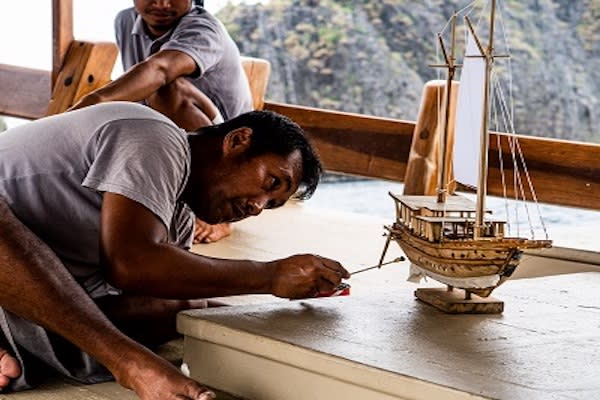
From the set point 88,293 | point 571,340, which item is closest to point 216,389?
point 88,293

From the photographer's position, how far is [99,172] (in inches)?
110

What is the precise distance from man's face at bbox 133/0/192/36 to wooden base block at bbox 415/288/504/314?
2.15 meters

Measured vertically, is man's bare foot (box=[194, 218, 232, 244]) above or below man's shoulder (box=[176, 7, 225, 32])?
below

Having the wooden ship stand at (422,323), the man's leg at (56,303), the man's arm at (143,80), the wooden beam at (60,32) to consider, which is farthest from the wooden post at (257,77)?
the man's leg at (56,303)

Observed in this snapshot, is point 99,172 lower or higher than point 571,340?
higher

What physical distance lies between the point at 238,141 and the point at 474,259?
643 mm

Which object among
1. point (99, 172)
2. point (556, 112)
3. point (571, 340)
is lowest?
point (556, 112)

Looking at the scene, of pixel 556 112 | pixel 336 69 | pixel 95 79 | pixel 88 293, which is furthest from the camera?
pixel 336 69

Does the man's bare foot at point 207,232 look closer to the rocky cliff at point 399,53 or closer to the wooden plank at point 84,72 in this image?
the wooden plank at point 84,72

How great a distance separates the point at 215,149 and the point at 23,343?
66 cm

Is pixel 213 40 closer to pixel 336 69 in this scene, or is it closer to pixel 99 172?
pixel 99 172

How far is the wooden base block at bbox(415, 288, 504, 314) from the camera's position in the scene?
2.94 meters

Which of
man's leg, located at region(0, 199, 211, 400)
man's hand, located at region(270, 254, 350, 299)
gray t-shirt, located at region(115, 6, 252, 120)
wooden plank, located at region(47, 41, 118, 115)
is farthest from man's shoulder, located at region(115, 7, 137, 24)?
man's hand, located at region(270, 254, 350, 299)

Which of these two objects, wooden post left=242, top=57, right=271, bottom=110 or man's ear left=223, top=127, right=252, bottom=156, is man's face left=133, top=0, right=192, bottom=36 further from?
man's ear left=223, top=127, right=252, bottom=156
